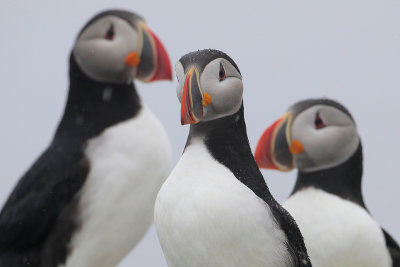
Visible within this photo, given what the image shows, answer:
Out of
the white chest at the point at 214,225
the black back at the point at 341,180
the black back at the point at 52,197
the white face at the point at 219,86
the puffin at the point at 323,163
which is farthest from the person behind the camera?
the black back at the point at 341,180

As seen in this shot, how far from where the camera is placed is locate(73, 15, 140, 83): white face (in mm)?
4887

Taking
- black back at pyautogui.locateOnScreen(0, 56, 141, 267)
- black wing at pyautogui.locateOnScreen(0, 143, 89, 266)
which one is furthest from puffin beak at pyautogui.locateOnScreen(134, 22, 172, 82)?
black wing at pyautogui.locateOnScreen(0, 143, 89, 266)

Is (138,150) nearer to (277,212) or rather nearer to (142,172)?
(142,172)

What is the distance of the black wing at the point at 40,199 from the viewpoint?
4363mm

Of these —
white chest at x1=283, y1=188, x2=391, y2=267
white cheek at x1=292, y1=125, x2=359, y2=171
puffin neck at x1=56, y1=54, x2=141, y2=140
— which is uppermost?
puffin neck at x1=56, y1=54, x2=141, y2=140

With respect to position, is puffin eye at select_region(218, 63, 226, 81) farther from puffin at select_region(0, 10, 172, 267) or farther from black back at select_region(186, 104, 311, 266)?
puffin at select_region(0, 10, 172, 267)

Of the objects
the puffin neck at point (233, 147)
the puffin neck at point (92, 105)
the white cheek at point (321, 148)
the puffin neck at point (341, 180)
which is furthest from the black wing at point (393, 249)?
the puffin neck at point (92, 105)

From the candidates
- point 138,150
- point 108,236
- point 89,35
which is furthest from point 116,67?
point 108,236

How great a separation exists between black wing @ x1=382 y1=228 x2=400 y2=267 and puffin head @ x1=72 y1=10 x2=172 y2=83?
1.69 metres

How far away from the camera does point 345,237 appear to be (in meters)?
4.48

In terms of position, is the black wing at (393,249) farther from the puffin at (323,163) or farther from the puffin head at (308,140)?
the puffin head at (308,140)

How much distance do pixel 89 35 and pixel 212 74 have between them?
1.91 metres

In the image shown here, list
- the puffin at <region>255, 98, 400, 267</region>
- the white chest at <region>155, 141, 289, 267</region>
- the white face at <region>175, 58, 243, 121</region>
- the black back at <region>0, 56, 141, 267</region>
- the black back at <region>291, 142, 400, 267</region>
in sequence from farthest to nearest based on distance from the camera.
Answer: the black back at <region>291, 142, 400, 267</region>, the puffin at <region>255, 98, 400, 267</region>, the black back at <region>0, 56, 141, 267</region>, the white face at <region>175, 58, 243, 121</region>, the white chest at <region>155, 141, 289, 267</region>

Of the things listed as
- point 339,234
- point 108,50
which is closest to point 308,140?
point 339,234
